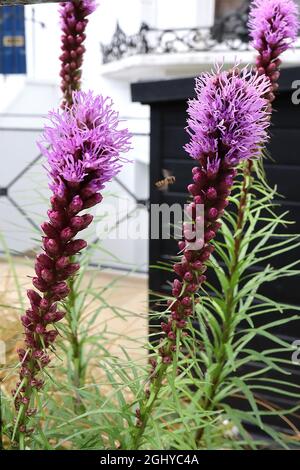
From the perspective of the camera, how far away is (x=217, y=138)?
450mm

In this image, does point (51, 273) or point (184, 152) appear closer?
point (51, 273)

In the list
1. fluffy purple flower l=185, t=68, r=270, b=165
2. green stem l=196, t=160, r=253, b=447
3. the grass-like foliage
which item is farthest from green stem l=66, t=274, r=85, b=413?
fluffy purple flower l=185, t=68, r=270, b=165

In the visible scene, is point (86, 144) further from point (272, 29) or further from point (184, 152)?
point (184, 152)

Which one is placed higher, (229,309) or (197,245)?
(197,245)

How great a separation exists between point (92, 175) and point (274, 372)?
3.01ft

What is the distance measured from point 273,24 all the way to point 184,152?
35 cm

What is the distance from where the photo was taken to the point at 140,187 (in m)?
1.36

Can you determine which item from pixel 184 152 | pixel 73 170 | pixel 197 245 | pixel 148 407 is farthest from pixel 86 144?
pixel 184 152

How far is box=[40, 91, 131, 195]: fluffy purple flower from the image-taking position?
0.41m

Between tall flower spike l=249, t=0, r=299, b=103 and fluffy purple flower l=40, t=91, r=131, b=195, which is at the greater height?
tall flower spike l=249, t=0, r=299, b=103

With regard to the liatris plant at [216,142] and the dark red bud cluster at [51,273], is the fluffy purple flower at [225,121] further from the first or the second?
the dark red bud cluster at [51,273]

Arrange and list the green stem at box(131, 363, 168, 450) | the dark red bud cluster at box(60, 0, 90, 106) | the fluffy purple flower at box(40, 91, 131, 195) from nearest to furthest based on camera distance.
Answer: the fluffy purple flower at box(40, 91, 131, 195)
the green stem at box(131, 363, 168, 450)
the dark red bud cluster at box(60, 0, 90, 106)

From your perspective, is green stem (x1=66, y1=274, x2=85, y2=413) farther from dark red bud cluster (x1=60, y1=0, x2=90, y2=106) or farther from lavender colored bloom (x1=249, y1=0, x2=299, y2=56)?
lavender colored bloom (x1=249, y1=0, x2=299, y2=56)
